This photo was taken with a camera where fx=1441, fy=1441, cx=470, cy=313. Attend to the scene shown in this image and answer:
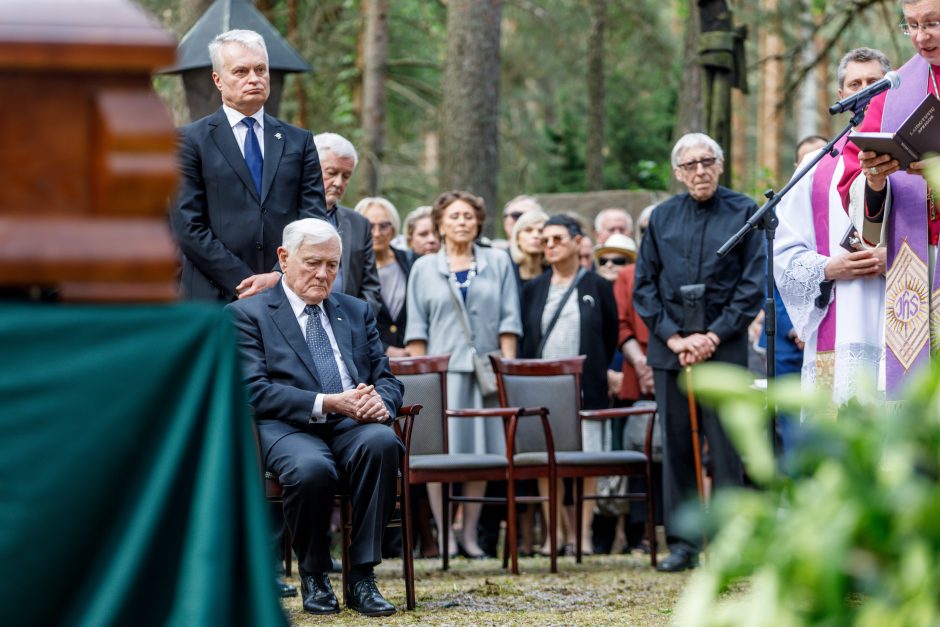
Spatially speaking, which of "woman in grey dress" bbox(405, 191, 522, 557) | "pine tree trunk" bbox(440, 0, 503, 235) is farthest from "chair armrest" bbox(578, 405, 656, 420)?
"pine tree trunk" bbox(440, 0, 503, 235)

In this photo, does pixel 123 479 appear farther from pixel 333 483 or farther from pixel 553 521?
pixel 553 521

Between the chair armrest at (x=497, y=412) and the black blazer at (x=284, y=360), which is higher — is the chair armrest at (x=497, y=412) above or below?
below

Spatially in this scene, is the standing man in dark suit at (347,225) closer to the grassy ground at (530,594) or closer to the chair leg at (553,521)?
the chair leg at (553,521)

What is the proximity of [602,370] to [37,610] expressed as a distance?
23.4ft

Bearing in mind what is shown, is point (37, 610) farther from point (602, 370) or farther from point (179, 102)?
point (179, 102)

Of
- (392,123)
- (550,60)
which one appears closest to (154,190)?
(392,123)

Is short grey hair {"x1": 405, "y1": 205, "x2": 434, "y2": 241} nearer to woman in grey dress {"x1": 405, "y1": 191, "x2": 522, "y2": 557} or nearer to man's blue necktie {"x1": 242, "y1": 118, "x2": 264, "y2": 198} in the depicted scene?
woman in grey dress {"x1": 405, "y1": 191, "x2": 522, "y2": 557}

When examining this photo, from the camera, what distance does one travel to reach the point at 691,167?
25.6 ft

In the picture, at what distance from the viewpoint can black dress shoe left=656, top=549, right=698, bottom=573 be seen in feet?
25.0

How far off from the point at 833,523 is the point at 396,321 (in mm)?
7475

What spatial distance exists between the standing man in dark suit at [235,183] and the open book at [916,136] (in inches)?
104

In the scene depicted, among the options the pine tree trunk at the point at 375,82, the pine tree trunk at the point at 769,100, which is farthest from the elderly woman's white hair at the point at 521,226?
the pine tree trunk at the point at 769,100

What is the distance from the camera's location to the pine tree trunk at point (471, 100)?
11930 millimetres

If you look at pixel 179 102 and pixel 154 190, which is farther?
pixel 179 102
